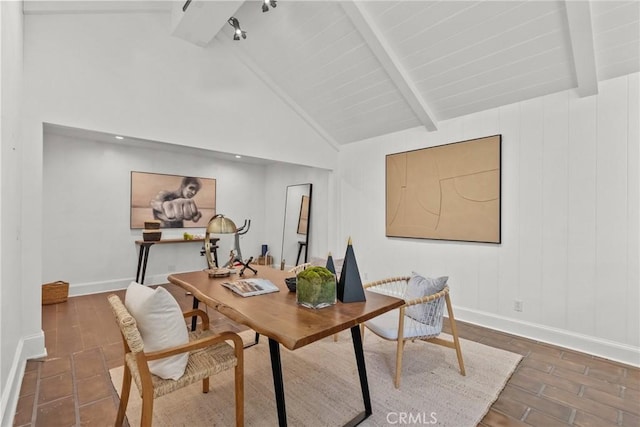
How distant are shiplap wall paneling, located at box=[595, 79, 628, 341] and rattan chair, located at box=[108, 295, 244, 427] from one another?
324cm

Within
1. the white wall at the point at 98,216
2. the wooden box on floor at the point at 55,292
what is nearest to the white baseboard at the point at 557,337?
the white wall at the point at 98,216

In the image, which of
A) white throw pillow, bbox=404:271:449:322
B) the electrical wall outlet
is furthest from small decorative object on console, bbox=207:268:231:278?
the electrical wall outlet

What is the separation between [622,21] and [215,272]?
382 centimetres

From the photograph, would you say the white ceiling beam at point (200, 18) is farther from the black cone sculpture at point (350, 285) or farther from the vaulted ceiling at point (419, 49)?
the black cone sculpture at point (350, 285)

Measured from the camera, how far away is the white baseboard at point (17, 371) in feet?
5.66

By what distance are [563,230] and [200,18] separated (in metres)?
4.33

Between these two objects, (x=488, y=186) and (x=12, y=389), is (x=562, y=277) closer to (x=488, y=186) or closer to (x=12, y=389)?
(x=488, y=186)

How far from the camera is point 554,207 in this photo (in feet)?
9.96

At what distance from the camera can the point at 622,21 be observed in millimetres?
2355

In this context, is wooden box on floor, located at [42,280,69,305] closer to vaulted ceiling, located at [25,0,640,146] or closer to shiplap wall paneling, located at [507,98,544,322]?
vaulted ceiling, located at [25,0,640,146]

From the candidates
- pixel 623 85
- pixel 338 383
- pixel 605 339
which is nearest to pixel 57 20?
pixel 338 383

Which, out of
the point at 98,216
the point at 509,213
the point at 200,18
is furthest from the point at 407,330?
the point at 98,216

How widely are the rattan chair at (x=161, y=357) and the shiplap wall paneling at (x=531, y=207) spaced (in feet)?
10.1

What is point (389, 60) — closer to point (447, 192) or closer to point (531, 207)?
point (447, 192)
